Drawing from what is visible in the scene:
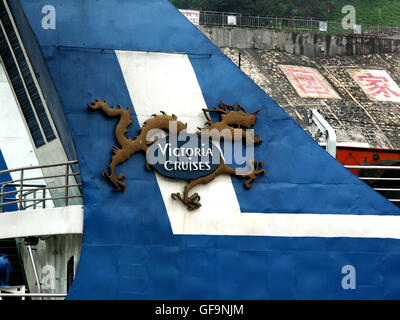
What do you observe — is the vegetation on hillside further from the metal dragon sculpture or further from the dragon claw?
the dragon claw

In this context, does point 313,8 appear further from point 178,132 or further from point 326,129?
point 178,132

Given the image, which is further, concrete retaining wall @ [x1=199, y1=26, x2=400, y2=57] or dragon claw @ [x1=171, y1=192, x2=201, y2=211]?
concrete retaining wall @ [x1=199, y1=26, x2=400, y2=57]

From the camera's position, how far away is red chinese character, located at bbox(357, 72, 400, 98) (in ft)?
191

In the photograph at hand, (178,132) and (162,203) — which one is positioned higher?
(178,132)

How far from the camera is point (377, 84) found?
196 feet

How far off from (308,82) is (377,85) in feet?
20.5

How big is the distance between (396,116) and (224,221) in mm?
47054

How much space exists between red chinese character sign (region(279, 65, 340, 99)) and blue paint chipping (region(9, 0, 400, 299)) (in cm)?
4425
